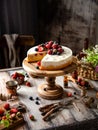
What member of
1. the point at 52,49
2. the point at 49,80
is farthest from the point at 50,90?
the point at 52,49

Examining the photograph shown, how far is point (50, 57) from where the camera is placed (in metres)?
2.20

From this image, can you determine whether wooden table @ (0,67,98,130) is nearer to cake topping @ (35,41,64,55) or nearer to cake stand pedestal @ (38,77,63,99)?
cake stand pedestal @ (38,77,63,99)

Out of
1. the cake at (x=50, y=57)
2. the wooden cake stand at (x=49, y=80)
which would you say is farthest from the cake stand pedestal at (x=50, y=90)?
the cake at (x=50, y=57)

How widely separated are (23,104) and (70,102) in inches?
14.2

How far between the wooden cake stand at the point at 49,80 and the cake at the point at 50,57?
1.8 inches

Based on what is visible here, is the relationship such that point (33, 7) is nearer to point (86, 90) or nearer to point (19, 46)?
point (19, 46)

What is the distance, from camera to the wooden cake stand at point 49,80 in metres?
2.08

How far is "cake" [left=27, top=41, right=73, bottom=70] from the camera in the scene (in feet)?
6.98

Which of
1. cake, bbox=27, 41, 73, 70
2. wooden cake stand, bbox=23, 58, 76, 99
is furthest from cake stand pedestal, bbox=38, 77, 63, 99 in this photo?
cake, bbox=27, 41, 73, 70

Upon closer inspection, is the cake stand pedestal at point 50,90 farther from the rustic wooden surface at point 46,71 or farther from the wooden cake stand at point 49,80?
the rustic wooden surface at point 46,71

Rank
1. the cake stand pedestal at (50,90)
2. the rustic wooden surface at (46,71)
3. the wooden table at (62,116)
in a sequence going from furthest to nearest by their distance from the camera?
the cake stand pedestal at (50,90) < the rustic wooden surface at (46,71) < the wooden table at (62,116)

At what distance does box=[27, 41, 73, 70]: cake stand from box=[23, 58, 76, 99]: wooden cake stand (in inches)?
1.8

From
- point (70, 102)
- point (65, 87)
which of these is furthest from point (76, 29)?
point (70, 102)

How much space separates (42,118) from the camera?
6.37 feet
